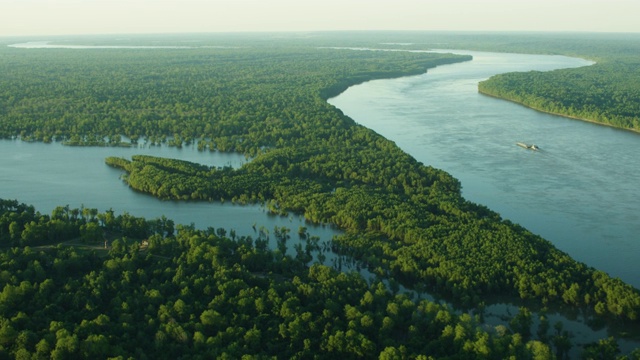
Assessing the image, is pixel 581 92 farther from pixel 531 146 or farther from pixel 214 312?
pixel 214 312

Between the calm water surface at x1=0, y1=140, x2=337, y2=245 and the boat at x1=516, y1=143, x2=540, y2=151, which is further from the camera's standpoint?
the boat at x1=516, y1=143, x2=540, y2=151

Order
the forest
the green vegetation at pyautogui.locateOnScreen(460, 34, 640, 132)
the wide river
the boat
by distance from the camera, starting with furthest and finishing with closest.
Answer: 1. the green vegetation at pyautogui.locateOnScreen(460, 34, 640, 132)
2. the boat
3. the wide river
4. the forest

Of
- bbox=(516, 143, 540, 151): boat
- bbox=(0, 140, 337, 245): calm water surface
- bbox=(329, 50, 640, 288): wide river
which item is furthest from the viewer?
bbox=(516, 143, 540, 151): boat

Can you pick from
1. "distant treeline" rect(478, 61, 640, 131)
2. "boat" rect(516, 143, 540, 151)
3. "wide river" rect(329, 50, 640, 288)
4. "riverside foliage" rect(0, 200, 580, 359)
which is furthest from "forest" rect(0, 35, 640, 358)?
"distant treeline" rect(478, 61, 640, 131)

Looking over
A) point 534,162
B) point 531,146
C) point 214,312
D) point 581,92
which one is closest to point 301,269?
point 214,312

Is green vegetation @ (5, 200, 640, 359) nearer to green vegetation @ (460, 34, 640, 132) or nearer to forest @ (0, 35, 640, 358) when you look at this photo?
forest @ (0, 35, 640, 358)

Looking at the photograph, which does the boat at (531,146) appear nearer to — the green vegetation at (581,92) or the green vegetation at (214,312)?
the green vegetation at (581,92)

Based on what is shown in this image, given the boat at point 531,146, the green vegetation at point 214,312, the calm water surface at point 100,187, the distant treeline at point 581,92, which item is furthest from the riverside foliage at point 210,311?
the distant treeline at point 581,92

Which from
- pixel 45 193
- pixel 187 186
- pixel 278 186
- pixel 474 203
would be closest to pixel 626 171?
pixel 474 203
